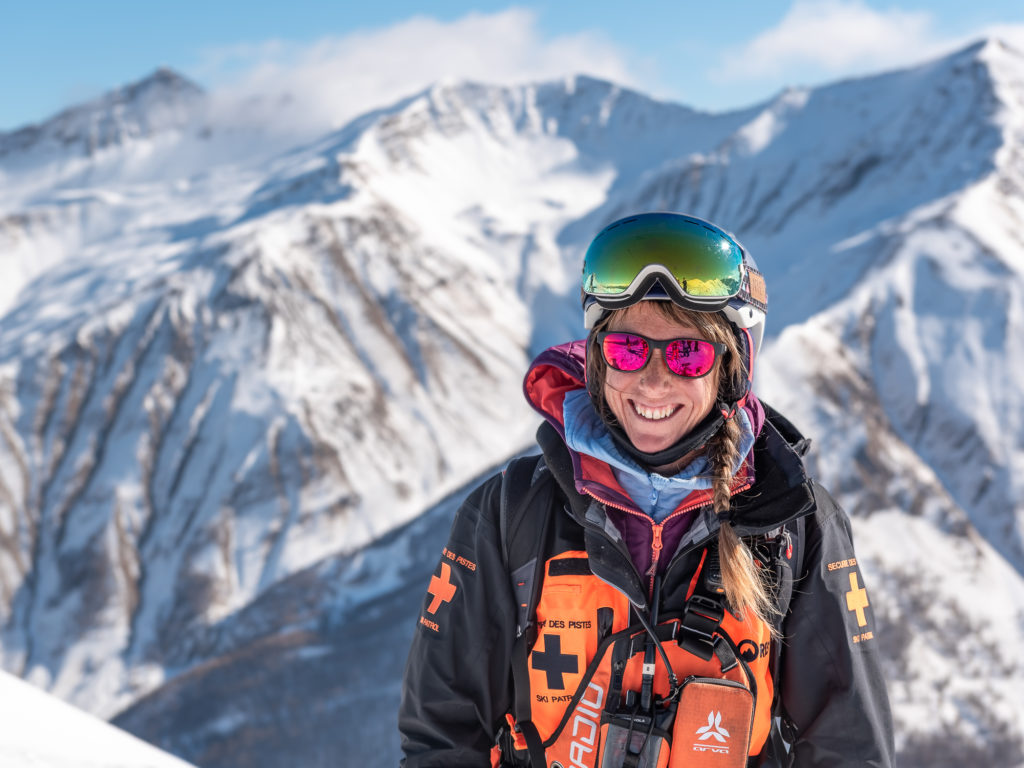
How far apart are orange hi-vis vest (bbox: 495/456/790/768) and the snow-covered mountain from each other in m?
46.0

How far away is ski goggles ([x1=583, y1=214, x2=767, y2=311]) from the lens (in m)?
3.66

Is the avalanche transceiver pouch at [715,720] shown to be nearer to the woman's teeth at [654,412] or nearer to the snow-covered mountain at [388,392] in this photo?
the woman's teeth at [654,412]

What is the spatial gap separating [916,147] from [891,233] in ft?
97.6

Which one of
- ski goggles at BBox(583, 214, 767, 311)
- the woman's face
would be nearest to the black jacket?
the woman's face

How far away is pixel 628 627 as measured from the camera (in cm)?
346

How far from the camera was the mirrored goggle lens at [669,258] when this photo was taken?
12.1ft

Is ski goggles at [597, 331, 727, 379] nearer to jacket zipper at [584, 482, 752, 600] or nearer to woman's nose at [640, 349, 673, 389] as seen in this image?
woman's nose at [640, 349, 673, 389]

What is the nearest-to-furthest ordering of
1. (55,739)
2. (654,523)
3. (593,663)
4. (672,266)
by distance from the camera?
(593,663)
(654,523)
(672,266)
(55,739)

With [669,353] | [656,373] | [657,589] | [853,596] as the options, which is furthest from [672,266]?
[853,596]

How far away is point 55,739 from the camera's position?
4898mm

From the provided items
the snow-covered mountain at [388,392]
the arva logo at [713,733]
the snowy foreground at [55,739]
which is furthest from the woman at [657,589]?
the snow-covered mountain at [388,392]

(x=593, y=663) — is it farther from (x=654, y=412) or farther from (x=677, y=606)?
(x=654, y=412)

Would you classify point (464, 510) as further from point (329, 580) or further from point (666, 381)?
point (329, 580)

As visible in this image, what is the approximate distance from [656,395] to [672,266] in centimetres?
63
